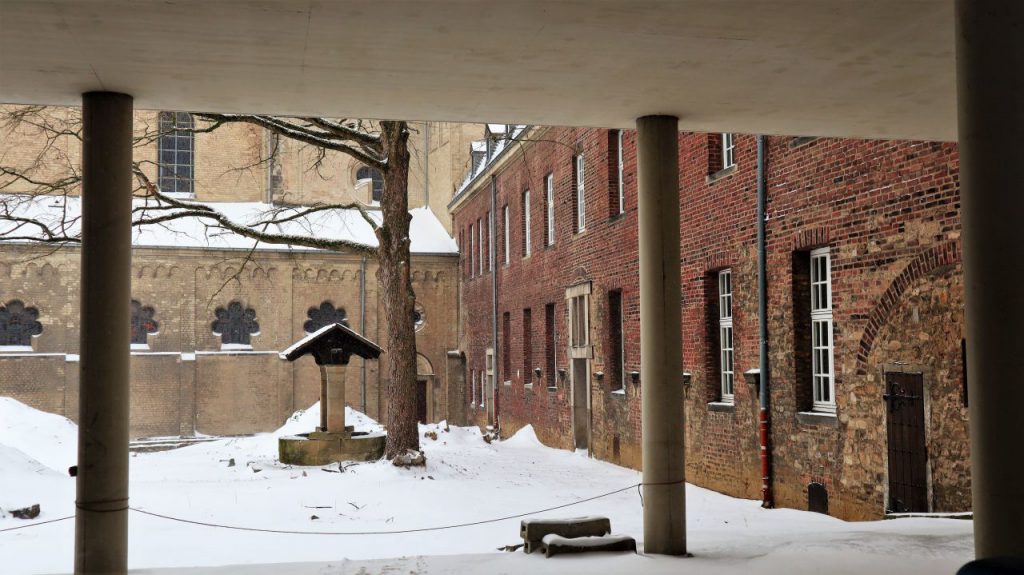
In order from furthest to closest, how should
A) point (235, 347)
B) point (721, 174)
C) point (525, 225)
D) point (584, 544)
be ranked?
point (235, 347) < point (525, 225) < point (721, 174) < point (584, 544)

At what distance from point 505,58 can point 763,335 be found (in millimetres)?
7577

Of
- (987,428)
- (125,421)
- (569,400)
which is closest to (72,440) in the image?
(569,400)

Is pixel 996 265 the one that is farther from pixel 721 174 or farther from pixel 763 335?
pixel 721 174

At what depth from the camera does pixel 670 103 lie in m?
7.99

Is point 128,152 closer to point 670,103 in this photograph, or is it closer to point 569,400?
point 670,103

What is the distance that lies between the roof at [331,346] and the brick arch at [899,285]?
33.9 ft

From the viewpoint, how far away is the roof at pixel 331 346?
741 inches

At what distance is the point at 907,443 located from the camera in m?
10.4

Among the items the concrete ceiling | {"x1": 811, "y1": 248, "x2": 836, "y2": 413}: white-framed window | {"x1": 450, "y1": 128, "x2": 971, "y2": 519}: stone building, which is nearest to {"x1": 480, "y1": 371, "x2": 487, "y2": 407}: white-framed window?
{"x1": 450, "y1": 128, "x2": 971, "y2": 519}: stone building

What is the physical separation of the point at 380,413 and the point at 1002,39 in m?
32.1

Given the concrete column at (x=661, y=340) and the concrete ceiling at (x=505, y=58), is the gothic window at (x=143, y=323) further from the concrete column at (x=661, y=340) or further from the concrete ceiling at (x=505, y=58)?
the concrete column at (x=661, y=340)

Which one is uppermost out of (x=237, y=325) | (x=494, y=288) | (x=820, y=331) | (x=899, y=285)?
(x=494, y=288)

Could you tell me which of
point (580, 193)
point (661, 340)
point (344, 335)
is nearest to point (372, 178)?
point (580, 193)

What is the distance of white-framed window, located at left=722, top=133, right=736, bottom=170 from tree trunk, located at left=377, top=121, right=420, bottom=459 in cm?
572
